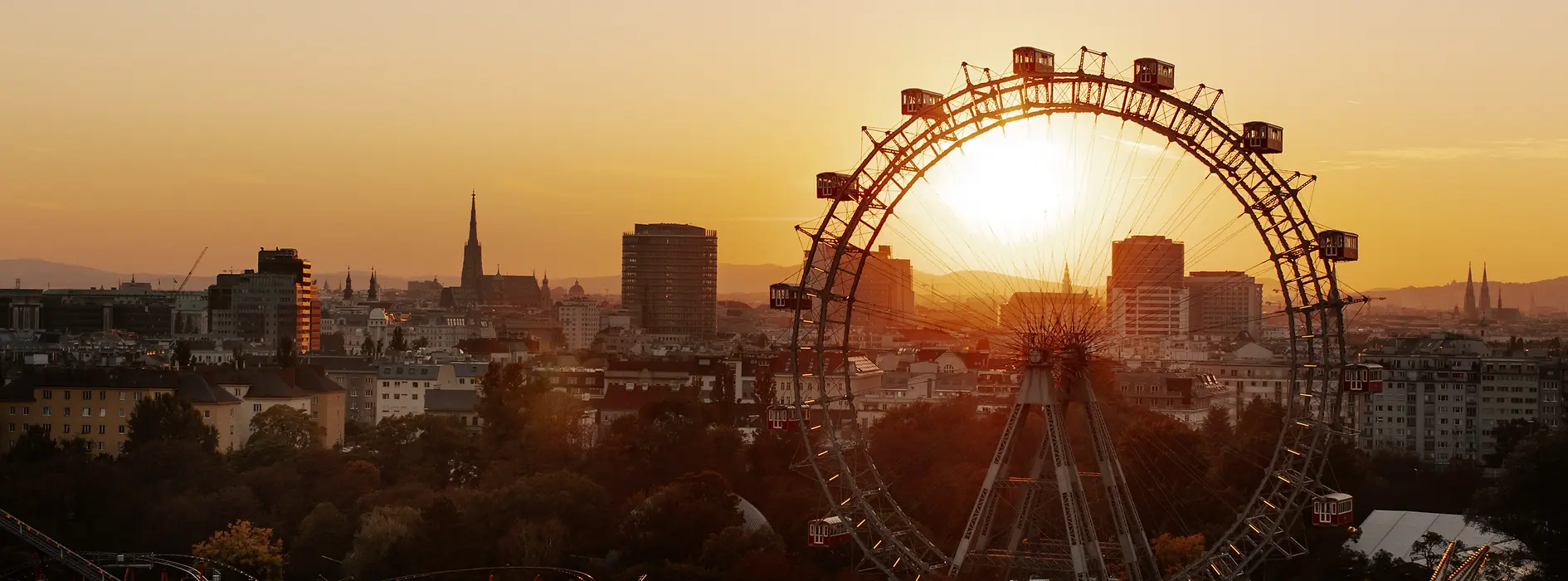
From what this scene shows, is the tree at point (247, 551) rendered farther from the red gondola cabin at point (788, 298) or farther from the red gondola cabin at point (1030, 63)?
the red gondola cabin at point (1030, 63)

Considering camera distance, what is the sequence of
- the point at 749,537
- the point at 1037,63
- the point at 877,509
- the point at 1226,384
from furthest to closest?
the point at 1226,384, the point at 749,537, the point at 877,509, the point at 1037,63

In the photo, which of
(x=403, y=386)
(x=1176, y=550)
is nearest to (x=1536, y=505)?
(x=1176, y=550)

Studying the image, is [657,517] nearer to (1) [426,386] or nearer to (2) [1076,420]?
(2) [1076,420]

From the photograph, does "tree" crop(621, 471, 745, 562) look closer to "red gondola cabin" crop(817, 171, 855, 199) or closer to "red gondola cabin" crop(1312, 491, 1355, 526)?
"red gondola cabin" crop(817, 171, 855, 199)

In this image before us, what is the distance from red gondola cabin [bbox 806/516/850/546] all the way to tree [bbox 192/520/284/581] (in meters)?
23.4

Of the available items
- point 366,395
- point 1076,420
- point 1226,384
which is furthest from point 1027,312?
point 366,395

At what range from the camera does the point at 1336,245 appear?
5034 cm

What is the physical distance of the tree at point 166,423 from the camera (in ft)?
292

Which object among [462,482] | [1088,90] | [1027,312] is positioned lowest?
[462,482]

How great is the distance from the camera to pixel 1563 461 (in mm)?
64188

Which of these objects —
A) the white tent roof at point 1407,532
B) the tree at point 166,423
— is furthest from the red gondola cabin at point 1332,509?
the tree at point 166,423

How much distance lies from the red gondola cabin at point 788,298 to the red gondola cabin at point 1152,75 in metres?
11.0

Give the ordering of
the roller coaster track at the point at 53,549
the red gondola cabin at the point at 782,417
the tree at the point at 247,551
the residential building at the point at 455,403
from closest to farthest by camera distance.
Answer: the red gondola cabin at the point at 782,417 → the roller coaster track at the point at 53,549 → the tree at the point at 247,551 → the residential building at the point at 455,403

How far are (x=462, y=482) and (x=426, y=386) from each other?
2036 inches
